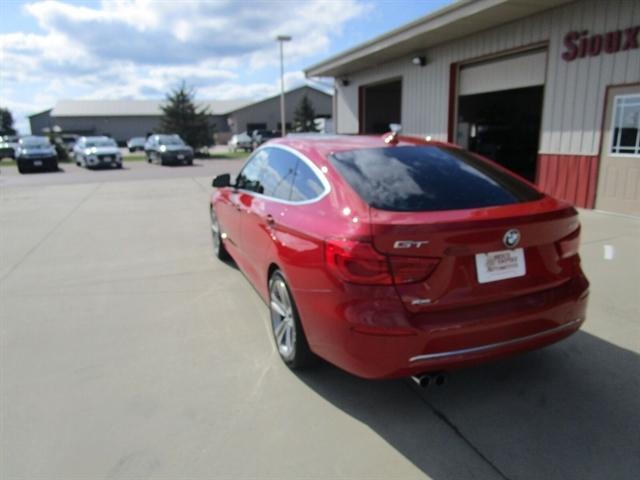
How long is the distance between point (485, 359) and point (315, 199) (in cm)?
140

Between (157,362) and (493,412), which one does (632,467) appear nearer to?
(493,412)

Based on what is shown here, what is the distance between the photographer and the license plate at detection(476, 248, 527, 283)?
8.38ft

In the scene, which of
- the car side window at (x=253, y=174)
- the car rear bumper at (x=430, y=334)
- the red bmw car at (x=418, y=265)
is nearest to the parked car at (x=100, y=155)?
the car side window at (x=253, y=174)

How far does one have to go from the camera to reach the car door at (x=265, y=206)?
3598 millimetres

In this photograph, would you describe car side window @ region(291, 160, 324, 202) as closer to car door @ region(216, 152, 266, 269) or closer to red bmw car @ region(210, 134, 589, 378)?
red bmw car @ region(210, 134, 589, 378)

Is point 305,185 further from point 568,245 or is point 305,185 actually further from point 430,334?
point 568,245

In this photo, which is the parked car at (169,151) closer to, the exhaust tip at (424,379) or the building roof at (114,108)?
the exhaust tip at (424,379)

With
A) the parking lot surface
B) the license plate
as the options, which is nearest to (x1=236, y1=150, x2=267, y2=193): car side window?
the parking lot surface

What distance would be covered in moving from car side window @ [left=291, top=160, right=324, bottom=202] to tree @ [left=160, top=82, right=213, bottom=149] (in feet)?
107

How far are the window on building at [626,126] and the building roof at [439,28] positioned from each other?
2.23 metres

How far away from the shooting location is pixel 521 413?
2809mm

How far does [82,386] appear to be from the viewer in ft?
10.7

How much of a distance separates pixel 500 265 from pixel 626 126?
7252mm

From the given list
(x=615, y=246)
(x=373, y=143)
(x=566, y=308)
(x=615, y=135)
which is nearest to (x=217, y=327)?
(x=373, y=143)
